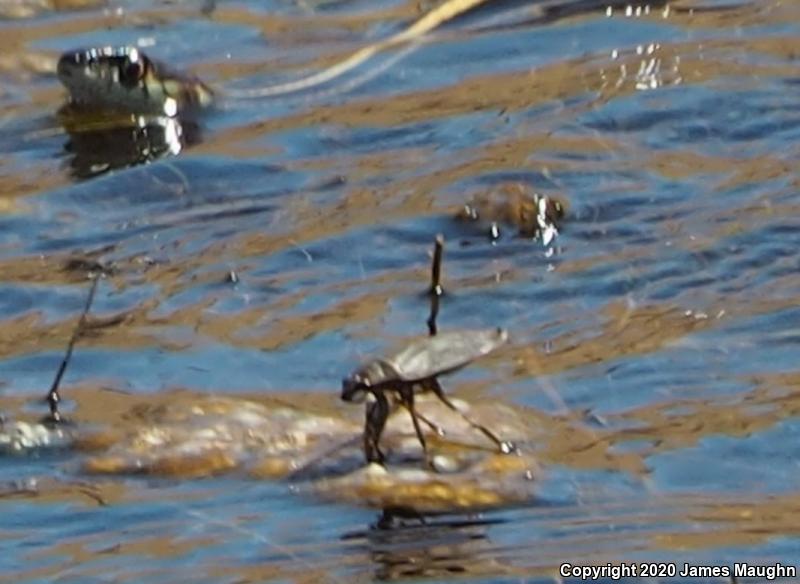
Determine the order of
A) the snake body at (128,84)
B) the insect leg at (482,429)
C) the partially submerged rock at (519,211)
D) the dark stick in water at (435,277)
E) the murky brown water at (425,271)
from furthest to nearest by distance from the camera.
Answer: the snake body at (128,84)
the partially submerged rock at (519,211)
the dark stick in water at (435,277)
the insect leg at (482,429)
the murky brown water at (425,271)

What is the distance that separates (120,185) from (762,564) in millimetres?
2241

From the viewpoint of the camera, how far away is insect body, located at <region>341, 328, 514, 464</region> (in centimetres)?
310

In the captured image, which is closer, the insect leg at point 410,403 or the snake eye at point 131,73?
the insect leg at point 410,403

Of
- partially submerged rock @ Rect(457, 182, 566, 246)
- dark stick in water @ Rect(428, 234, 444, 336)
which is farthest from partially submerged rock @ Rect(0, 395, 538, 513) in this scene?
partially submerged rock @ Rect(457, 182, 566, 246)

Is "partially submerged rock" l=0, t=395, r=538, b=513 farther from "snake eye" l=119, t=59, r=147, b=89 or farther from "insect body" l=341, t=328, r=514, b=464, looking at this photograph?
"snake eye" l=119, t=59, r=147, b=89

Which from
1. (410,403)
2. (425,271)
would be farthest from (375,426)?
(425,271)

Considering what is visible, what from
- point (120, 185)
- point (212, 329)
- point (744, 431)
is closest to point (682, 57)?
point (120, 185)

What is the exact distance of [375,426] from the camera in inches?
126

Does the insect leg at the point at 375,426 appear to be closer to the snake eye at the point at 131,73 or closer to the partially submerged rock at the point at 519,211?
the partially submerged rock at the point at 519,211

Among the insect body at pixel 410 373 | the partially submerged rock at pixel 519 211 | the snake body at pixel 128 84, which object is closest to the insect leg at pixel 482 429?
the insect body at pixel 410 373

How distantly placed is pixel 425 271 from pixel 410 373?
1.14m

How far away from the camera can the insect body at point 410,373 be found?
10.2 feet

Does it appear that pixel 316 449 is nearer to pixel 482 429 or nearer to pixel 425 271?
pixel 482 429

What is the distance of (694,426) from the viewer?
3.44m
